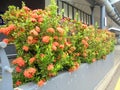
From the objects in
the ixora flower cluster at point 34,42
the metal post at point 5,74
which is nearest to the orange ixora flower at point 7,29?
the ixora flower cluster at point 34,42

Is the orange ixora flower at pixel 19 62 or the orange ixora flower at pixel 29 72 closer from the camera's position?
the orange ixora flower at pixel 29 72

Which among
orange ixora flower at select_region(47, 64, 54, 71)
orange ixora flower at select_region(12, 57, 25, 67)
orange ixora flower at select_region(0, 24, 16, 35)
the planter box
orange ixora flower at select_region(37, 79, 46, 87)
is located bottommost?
the planter box

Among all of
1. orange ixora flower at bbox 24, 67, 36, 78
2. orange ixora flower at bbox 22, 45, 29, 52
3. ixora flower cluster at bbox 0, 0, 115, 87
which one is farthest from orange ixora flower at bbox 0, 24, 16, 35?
orange ixora flower at bbox 24, 67, 36, 78

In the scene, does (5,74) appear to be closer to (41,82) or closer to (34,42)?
(41,82)

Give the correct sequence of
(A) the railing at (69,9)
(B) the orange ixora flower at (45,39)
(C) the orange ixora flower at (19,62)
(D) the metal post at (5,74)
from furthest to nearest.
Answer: (A) the railing at (69,9)
(B) the orange ixora flower at (45,39)
(C) the orange ixora flower at (19,62)
(D) the metal post at (5,74)

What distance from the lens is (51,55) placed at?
5.37 metres

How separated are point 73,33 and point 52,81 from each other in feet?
8.00

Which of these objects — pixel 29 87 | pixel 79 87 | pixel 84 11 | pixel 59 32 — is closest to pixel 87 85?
pixel 79 87

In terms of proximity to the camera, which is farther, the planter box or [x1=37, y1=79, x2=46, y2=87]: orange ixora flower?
the planter box

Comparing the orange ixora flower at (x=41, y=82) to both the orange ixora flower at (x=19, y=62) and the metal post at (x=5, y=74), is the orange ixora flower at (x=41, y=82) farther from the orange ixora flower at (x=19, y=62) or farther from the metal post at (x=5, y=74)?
the metal post at (x=5, y=74)

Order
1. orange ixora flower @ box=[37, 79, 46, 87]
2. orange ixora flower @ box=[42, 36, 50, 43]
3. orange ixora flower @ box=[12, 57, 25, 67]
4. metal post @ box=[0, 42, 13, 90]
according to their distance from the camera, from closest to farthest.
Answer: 1. metal post @ box=[0, 42, 13, 90]
2. orange ixora flower @ box=[37, 79, 46, 87]
3. orange ixora flower @ box=[12, 57, 25, 67]
4. orange ixora flower @ box=[42, 36, 50, 43]

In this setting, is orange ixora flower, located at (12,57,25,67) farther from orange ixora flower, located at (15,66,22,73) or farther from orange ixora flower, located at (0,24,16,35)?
orange ixora flower, located at (0,24,16,35)

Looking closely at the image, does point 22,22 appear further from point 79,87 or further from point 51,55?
point 79,87

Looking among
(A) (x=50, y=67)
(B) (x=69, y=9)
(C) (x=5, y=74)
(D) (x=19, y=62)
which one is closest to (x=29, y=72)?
(D) (x=19, y=62)
